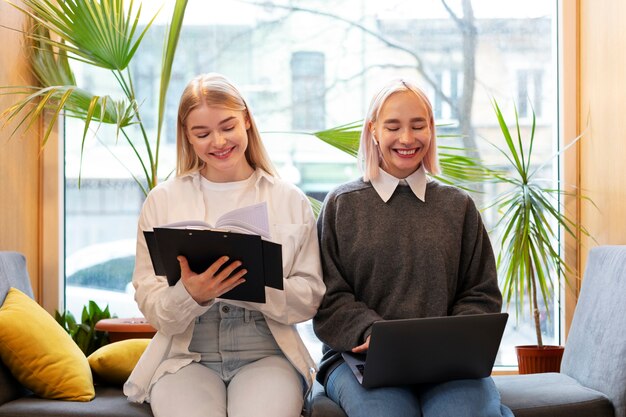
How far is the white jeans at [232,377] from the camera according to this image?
2047 mm

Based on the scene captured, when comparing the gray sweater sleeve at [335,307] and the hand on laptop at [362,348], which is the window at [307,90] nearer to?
the gray sweater sleeve at [335,307]

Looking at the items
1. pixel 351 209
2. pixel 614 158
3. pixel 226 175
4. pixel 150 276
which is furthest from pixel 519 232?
pixel 150 276

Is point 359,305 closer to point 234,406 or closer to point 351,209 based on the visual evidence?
point 351,209

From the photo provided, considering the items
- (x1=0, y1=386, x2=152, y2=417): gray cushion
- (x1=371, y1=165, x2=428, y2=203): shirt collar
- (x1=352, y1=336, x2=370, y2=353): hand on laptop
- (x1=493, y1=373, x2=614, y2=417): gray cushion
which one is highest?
(x1=371, y1=165, x2=428, y2=203): shirt collar

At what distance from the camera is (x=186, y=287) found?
2.05 metres

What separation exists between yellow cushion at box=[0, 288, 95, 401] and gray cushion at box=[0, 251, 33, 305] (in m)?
0.11

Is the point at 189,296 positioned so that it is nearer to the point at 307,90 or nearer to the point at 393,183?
the point at 393,183

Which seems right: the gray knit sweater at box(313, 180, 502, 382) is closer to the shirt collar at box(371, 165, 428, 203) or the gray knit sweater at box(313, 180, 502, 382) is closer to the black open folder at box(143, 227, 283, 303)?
the shirt collar at box(371, 165, 428, 203)

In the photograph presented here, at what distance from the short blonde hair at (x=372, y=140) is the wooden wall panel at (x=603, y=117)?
0.97m

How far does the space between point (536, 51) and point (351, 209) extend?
5.21 feet

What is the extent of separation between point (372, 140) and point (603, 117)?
4.02 feet

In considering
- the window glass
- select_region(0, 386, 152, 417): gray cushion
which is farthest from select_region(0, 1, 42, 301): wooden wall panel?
select_region(0, 386, 152, 417): gray cushion

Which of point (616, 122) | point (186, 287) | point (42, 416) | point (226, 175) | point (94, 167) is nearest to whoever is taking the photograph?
point (186, 287)

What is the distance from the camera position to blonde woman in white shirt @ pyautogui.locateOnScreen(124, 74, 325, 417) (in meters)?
2.07
